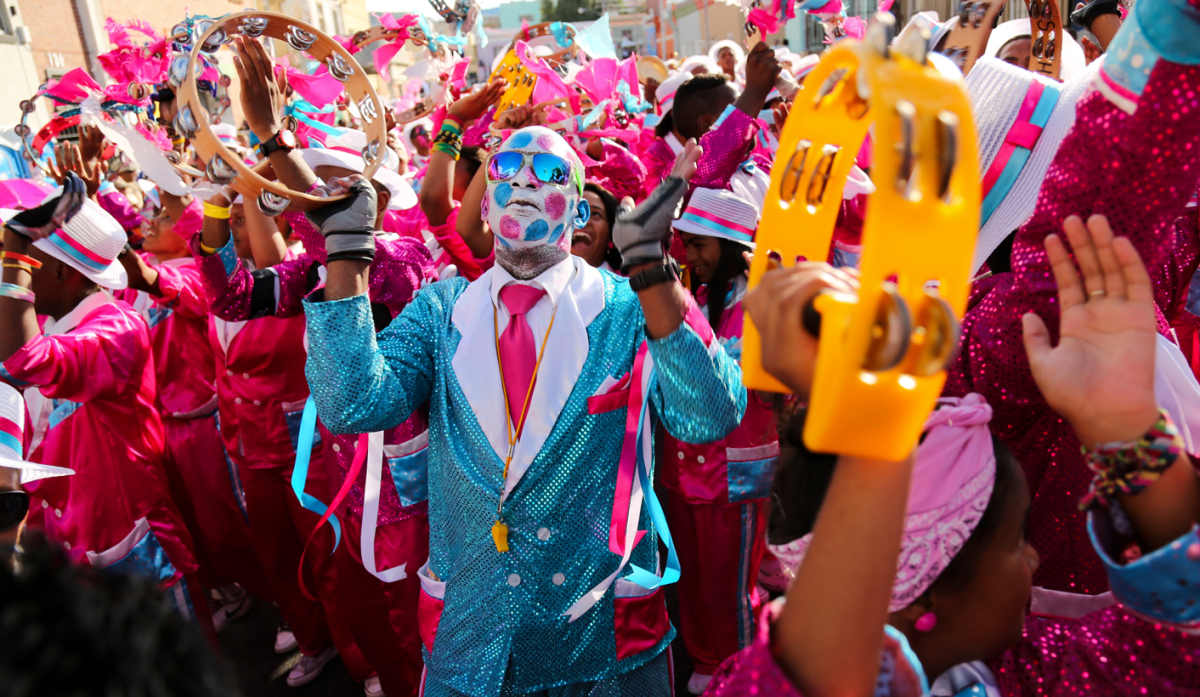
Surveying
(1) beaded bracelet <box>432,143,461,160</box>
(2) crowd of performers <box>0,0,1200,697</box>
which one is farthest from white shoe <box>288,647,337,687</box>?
(1) beaded bracelet <box>432,143,461,160</box>

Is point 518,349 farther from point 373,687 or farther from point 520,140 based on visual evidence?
point 373,687

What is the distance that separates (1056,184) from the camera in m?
1.08

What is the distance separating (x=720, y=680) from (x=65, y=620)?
2.62ft

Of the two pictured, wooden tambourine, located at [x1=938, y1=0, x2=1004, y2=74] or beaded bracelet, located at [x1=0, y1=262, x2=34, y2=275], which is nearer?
wooden tambourine, located at [x1=938, y1=0, x2=1004, y2=74]

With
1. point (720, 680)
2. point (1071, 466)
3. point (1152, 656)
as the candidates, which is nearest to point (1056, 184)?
point (1071, 466)

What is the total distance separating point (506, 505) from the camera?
5.81ft

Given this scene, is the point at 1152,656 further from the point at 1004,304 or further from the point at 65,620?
the point at 65,620

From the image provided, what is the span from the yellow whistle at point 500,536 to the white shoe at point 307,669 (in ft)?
7.10

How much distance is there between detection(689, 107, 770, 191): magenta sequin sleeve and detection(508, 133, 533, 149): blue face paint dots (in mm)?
836

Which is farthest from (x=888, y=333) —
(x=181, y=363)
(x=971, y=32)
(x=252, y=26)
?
(x=181, y=363)

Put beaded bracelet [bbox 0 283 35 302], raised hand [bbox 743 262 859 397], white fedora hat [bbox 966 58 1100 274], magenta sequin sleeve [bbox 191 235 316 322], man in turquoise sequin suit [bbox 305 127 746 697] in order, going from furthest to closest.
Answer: magenta sequin sleeve [bbox 191 235 316 322]
beaded bracelet [bbox 0 283 35 302]
man in turquoise sequin suit [bbox 305 127 746 697]
white fedora hat [bbox 966 58 1100 274]
raised hand [bbox 743 262 859 397]

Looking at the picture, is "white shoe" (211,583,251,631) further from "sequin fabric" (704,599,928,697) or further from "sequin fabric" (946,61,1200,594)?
"sequin fabric" (946,61,1200,594)

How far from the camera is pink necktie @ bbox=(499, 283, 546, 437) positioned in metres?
1.85

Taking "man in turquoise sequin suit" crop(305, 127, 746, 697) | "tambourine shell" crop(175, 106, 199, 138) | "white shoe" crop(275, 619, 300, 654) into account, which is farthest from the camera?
"white shoe" crop(275, 619, 300, 654)
